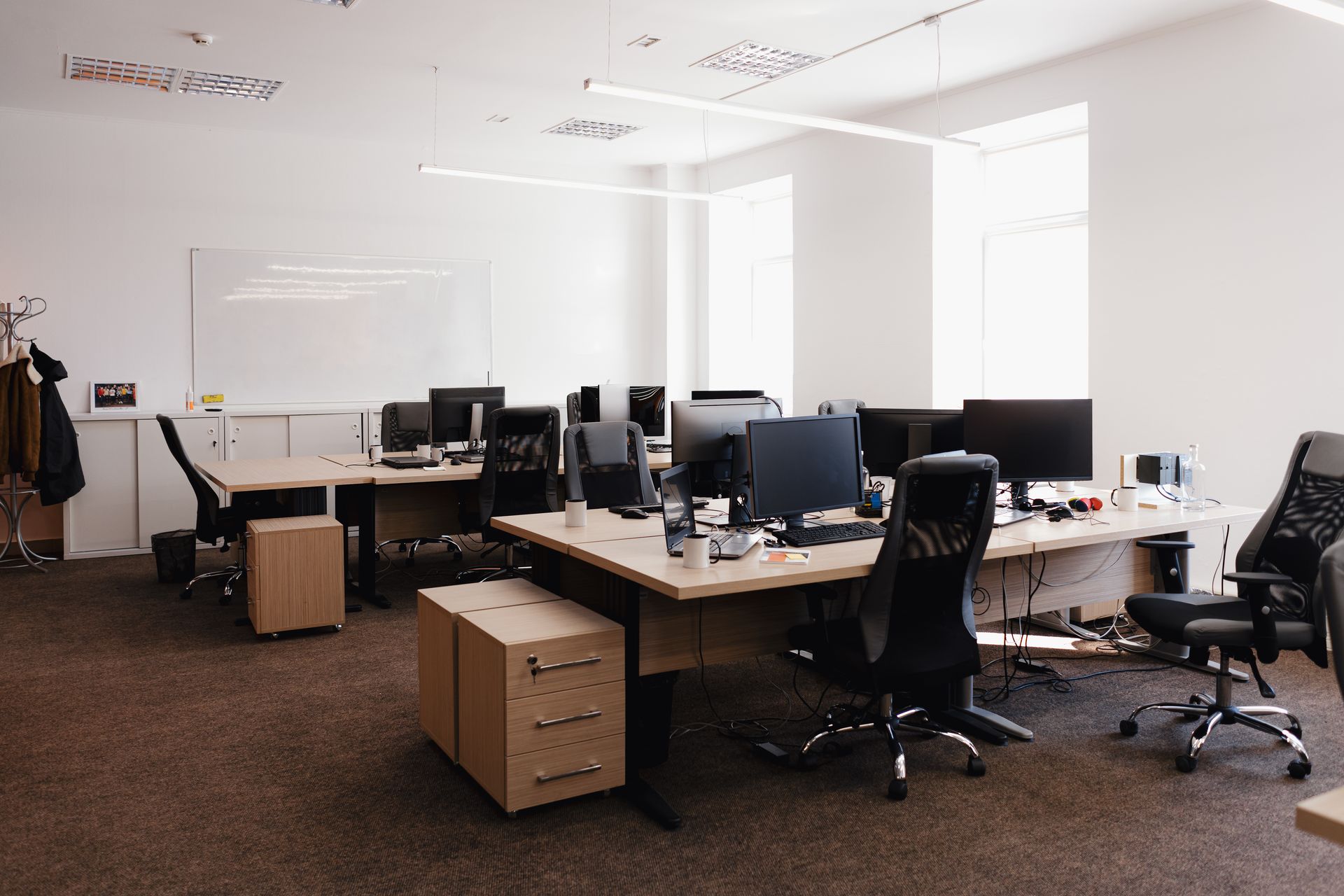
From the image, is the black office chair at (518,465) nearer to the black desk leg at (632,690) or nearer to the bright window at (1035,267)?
the black desk leg at (632,690)

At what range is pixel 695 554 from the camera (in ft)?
10.0

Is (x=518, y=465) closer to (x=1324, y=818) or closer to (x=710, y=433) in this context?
(x=710, y=433)

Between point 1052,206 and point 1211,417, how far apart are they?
2.05 meters

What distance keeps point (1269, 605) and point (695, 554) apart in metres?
1.98

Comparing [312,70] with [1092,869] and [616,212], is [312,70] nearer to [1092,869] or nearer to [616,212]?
[616,212]

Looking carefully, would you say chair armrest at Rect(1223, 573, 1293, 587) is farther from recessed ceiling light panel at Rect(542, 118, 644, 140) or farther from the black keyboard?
recessed ceiling light panel at Rect(542, 118, 644, 140)

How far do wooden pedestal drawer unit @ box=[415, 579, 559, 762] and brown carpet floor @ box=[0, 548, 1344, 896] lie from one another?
0.46ft

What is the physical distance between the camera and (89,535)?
7.19m

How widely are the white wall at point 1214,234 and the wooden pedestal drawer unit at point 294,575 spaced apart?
180 inches

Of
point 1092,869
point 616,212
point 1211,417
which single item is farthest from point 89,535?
point 1211,417

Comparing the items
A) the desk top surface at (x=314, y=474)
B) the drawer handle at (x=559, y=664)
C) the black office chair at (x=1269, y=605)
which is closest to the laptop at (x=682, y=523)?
the drawer handle at (x=559, y=664)

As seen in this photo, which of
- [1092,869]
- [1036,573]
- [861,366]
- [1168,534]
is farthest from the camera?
[861,366]

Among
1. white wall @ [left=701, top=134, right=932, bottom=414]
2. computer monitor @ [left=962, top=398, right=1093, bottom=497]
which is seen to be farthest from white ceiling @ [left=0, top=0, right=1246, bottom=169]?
computer monitor @ [left=962, top=398, right=1093, bottom=497]

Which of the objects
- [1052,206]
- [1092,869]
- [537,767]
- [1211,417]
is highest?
[1052,206]
